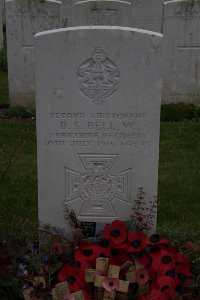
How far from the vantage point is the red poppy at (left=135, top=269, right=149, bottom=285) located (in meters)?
3.29

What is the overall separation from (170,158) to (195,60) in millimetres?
2915

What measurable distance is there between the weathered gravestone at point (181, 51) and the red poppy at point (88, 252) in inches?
234

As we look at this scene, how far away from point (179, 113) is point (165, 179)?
305 centimetres

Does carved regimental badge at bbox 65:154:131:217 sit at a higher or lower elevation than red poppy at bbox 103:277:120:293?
higher

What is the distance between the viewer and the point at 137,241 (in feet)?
11.1

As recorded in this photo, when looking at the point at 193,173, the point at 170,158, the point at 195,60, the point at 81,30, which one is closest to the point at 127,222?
the point at 81,30

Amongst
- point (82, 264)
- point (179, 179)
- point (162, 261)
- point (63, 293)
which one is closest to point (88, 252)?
point (82, 264)

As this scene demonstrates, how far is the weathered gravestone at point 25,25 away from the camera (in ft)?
28.1

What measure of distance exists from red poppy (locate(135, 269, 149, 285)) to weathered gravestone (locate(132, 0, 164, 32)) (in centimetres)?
911

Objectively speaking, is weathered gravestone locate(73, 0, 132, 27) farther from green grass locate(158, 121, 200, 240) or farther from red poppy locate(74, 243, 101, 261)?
red poppy locate(74, 243, 101, 261)

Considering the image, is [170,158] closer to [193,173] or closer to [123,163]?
[193,173]

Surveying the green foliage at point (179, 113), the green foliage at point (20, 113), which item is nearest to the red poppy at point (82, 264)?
the green foliage at point (179, 113)

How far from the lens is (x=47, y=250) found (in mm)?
3494

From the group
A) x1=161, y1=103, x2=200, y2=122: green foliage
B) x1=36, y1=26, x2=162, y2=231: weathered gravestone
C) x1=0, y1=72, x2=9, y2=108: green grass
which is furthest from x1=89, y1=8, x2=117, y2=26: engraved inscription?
x1=36, y1=26, x2=162, y2=231: weathered gravestone
